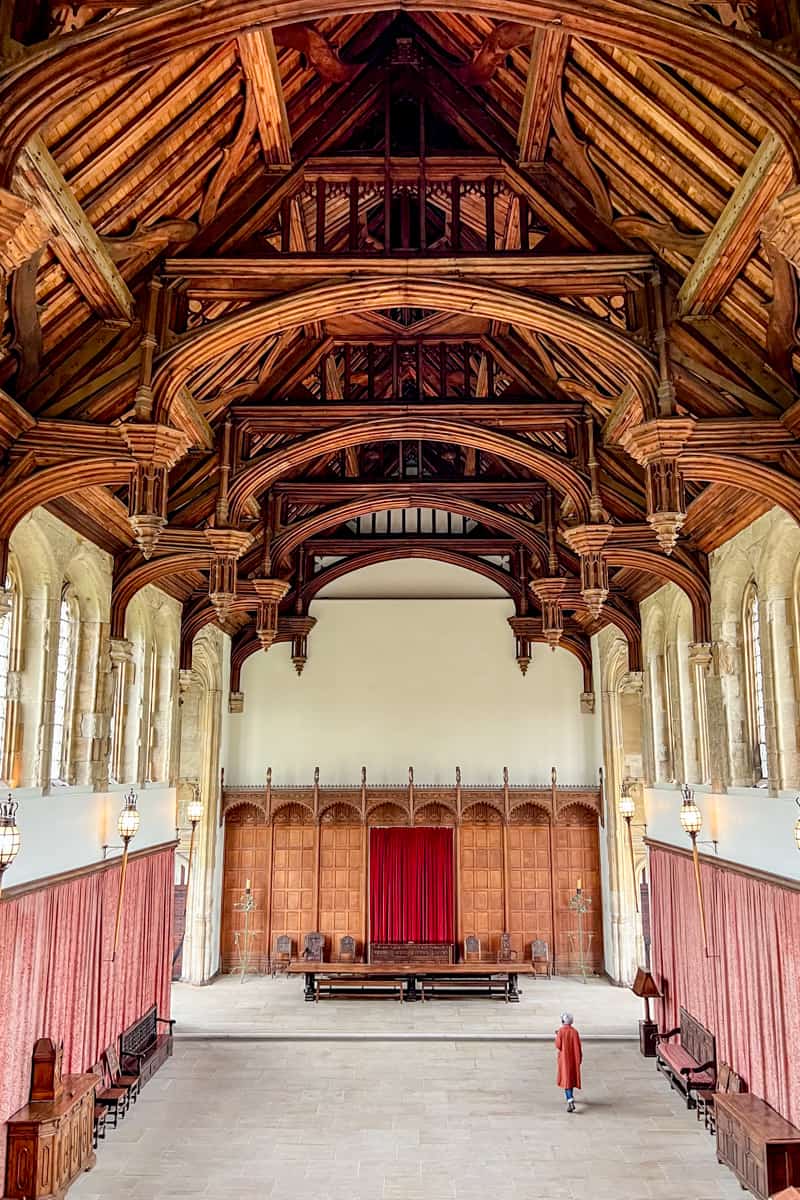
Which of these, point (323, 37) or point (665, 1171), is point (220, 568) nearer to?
point (323, 37)

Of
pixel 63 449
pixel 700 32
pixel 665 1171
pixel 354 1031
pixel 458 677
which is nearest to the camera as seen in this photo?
pixel 700 32

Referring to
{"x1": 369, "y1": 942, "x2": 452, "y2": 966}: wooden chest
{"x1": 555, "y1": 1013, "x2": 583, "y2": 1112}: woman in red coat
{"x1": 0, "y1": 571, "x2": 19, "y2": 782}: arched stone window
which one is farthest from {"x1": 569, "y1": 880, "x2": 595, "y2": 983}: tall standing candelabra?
{"x1": 0, "y1": 571, "x2": 19, "y2": 782}: arched stone window

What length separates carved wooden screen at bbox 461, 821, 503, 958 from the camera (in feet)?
65.8

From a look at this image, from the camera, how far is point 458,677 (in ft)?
70.3

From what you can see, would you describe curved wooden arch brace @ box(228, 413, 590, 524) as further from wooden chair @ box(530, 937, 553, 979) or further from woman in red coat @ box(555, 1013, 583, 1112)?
wooden chair @ box(530, 937, 553, 979)

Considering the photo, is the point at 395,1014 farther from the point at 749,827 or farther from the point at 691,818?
the point at 749,827

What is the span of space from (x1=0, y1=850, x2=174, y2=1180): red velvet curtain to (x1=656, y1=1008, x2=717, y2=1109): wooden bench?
7.55 metres

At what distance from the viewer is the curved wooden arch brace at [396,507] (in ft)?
50.5

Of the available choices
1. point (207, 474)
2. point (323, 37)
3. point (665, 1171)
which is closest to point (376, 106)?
point (323, 37)

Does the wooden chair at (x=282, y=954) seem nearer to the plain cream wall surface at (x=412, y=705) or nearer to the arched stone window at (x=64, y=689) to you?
the plain cream wall surface at (x=412, y=705)

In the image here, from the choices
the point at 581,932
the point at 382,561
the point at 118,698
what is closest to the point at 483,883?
the point at 581,932

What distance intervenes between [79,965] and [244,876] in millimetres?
9399

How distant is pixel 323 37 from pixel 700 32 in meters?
3.99

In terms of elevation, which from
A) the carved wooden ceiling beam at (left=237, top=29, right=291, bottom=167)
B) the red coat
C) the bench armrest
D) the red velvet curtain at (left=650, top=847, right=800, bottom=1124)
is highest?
the carved wooden ceiling beam at (left=237, top=29, right=291, bottom=167)
